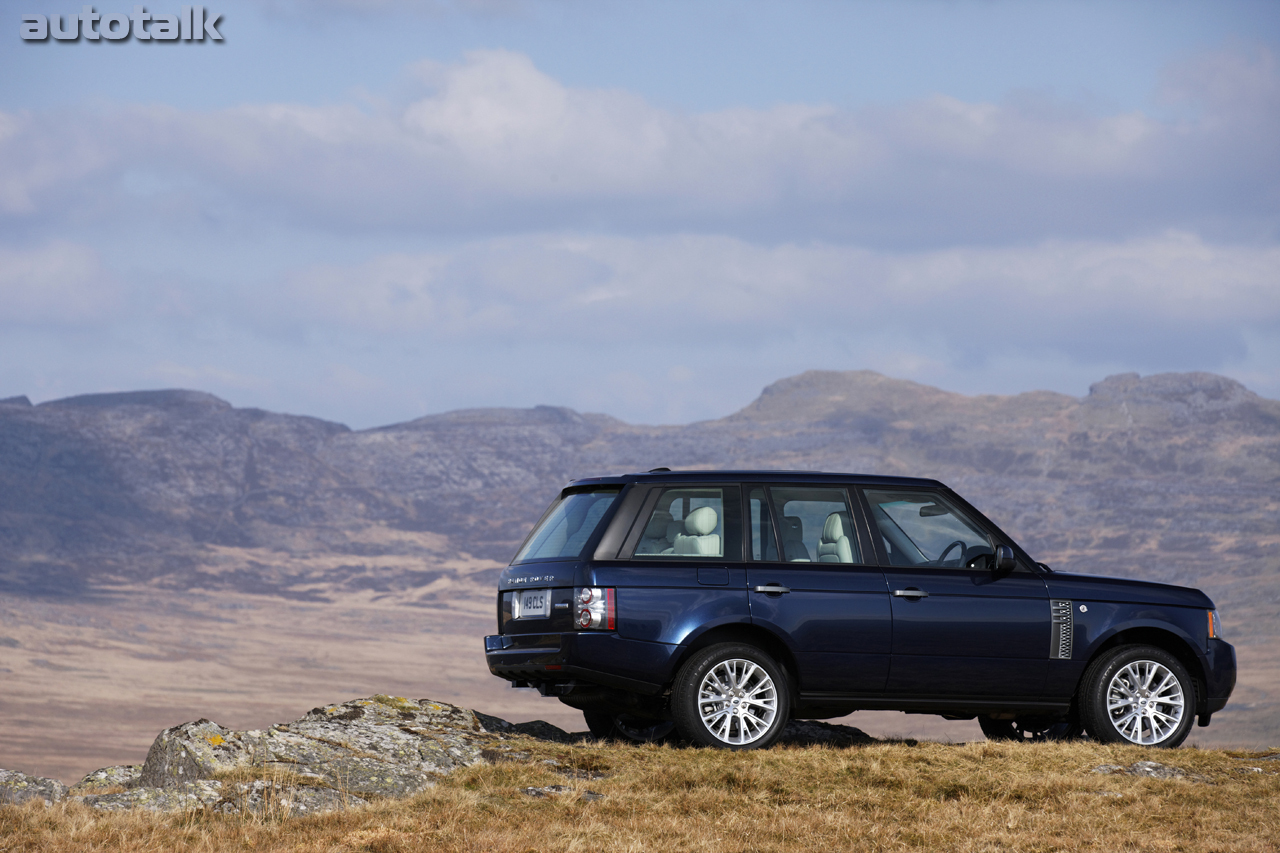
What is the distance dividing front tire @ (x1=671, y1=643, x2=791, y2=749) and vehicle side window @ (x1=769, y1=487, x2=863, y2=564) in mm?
821

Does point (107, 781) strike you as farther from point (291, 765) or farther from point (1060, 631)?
point (1060, 631)

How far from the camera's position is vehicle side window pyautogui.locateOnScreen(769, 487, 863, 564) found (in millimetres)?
10656

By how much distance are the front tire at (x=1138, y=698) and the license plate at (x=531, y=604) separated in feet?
13.0

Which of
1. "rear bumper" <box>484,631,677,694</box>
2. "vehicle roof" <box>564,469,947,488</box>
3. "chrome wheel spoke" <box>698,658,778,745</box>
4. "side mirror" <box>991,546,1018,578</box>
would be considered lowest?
"chrome wheel spoke" <box>698,658,778,745</box>

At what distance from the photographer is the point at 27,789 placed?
33.2ft

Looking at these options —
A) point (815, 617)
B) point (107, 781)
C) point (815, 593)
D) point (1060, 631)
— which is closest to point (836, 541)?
point (815, 593)

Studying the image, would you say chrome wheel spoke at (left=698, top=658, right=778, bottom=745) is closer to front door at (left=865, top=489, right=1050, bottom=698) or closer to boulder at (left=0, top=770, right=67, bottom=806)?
front door at (left=865, top=489, right=1050, bottom=698)

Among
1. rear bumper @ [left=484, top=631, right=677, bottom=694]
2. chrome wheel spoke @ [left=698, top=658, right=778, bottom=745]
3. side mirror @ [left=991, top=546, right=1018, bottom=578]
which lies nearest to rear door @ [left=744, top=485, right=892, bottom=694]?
chrome wheel spoke @ [left=698, top=658, right=778, bottom=745]

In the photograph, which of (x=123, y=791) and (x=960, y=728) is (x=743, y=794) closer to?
(x=123, y=791)

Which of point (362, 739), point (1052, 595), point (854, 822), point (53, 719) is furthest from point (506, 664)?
point (53, 719)

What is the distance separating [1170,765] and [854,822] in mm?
2819

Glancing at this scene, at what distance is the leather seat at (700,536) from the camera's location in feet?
34.2

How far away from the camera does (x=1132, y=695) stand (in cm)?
1116

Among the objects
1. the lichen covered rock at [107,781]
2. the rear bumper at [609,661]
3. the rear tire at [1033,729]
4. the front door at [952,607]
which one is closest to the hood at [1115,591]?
the front door at [952,607]
